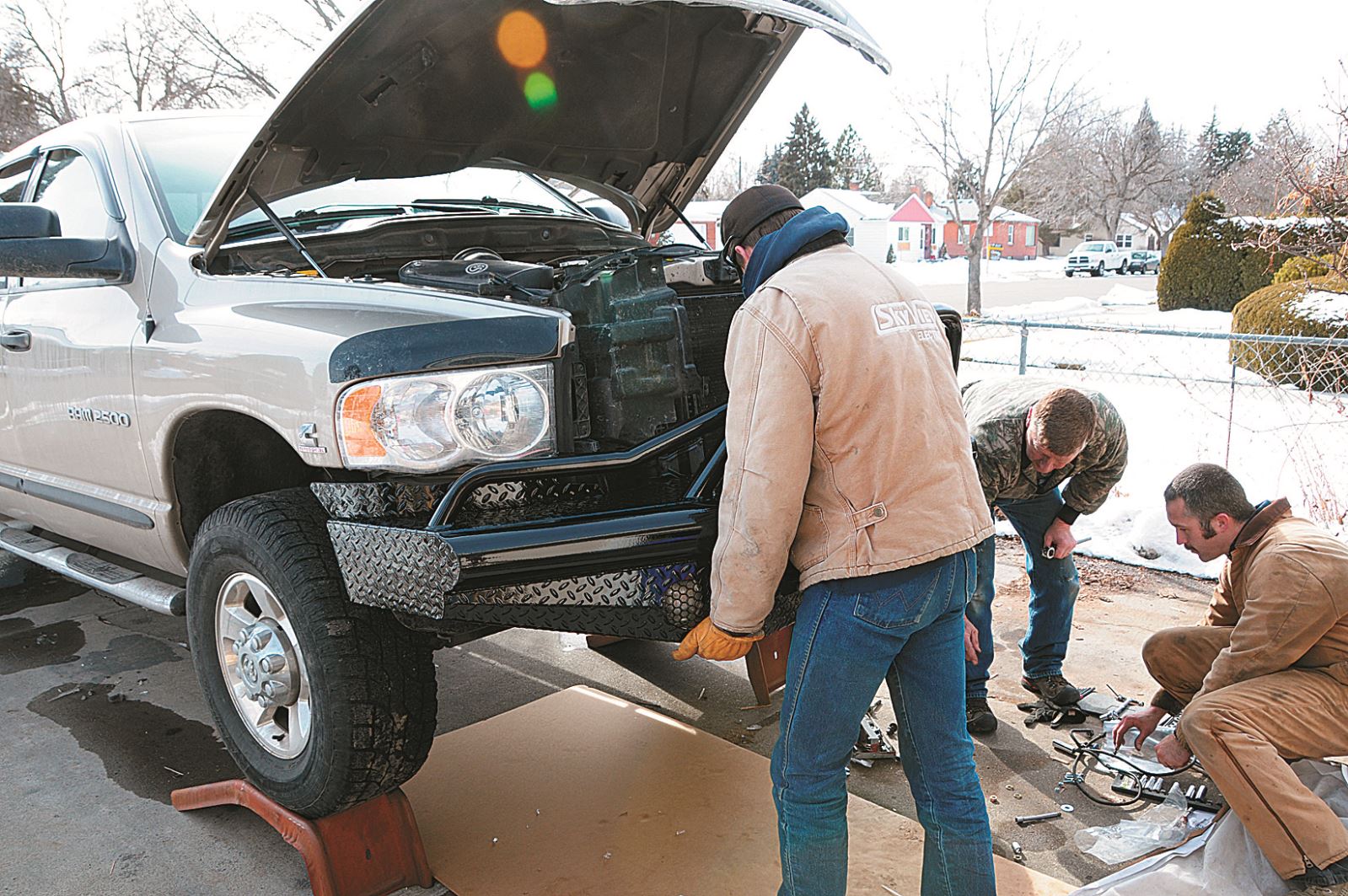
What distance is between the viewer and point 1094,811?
294 cm

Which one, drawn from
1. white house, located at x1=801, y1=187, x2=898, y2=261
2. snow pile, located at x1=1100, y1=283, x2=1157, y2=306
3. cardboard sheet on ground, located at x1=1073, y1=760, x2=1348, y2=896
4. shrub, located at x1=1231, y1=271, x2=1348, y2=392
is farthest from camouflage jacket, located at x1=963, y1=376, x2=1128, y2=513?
white house, located at x1=801, y1=187, x2=898, y2=261

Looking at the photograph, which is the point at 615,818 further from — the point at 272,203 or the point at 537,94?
the point at 537,94

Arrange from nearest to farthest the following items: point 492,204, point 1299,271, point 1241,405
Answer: point 492,204 < point 1241,405 < point 1299,271

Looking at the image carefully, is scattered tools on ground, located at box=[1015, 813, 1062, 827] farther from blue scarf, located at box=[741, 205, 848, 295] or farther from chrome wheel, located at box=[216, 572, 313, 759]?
chrome wheel, located at box=[216, 572, 313, 759]

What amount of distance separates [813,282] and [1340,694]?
6.26 feet

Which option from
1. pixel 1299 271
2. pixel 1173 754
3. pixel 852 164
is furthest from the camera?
pixel 852 164

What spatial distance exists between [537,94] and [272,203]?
3.06ft

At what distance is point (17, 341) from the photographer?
3611 millimetres

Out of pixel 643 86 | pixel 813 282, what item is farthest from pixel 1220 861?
pixel 643 86

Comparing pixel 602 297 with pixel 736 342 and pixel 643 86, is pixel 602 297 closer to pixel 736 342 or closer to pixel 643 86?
pixel 736 342

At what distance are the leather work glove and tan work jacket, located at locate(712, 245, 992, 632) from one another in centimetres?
5

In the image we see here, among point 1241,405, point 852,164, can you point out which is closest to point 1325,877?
point 1241,405

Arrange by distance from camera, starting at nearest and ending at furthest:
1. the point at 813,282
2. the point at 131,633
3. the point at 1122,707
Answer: the point at 813,282 < the point at 1122,707 < the point at 131,633

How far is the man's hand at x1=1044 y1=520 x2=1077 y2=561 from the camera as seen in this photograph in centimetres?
362
